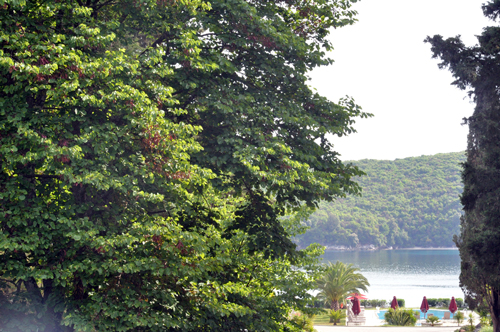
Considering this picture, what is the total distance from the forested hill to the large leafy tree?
476ft

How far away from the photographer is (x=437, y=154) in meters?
182

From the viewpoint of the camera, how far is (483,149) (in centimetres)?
1508

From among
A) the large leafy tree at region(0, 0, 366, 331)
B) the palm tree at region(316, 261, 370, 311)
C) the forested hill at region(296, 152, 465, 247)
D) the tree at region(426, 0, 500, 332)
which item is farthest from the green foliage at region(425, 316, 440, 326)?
the forested hill at region(296, 152, 465, 247)

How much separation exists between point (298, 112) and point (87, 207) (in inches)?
215

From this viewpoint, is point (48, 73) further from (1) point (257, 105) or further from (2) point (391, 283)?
(2) point (391, 283)

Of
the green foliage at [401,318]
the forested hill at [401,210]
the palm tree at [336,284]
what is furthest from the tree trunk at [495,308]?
the forested hill at [401,210]

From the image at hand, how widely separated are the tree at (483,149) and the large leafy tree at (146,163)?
485 cm

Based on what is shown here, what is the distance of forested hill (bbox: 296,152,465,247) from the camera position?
16025cm

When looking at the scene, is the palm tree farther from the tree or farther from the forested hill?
the forested hill

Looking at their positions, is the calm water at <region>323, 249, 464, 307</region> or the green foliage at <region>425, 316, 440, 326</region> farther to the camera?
the calm water at <region>323, 249, 464, 307</region>

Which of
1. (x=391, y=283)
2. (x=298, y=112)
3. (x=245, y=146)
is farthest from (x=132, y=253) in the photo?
(x=391, y=283)

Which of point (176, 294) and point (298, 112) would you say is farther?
point (298, 112)

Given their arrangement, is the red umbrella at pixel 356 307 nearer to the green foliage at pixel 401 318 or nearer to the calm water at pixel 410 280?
the green foliage at pixel 401 318

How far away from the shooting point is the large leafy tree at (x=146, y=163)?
829 cm
